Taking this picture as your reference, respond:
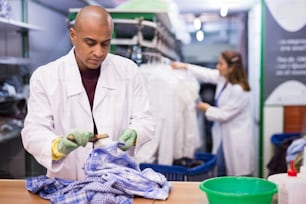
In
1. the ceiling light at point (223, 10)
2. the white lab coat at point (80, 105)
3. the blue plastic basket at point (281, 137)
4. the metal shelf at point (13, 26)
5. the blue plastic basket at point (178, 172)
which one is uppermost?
the ceiling light at point (223, 10)

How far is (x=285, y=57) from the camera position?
3.12 m

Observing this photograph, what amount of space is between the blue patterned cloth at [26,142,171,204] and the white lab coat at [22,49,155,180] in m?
0.21

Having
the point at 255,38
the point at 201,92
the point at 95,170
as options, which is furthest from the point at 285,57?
the point at 95,170

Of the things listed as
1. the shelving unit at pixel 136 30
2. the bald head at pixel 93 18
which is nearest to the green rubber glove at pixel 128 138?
the bald head at pixel 93 18

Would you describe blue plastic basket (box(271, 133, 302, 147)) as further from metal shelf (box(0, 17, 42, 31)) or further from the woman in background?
metal shelf (box(0, 17, 42, 31))

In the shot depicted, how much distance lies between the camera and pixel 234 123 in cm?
330

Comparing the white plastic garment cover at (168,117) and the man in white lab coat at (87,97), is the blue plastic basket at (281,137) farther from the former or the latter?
the man in white lab coat at (87,97)

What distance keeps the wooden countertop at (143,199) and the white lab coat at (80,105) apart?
6.6 inches

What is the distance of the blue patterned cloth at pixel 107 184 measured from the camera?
4.03 ft

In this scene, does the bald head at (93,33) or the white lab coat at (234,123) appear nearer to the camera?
the bald head at (93,33)

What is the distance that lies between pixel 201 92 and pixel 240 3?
2.86 ft

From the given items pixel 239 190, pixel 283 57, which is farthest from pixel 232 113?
pixel 239 190

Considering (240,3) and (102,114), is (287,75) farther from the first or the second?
(102,114)

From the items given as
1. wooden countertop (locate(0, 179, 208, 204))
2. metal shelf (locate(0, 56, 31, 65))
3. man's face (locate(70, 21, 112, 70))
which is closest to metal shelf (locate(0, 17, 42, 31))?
metal shelf (locate(0, 56, 31, 65))
